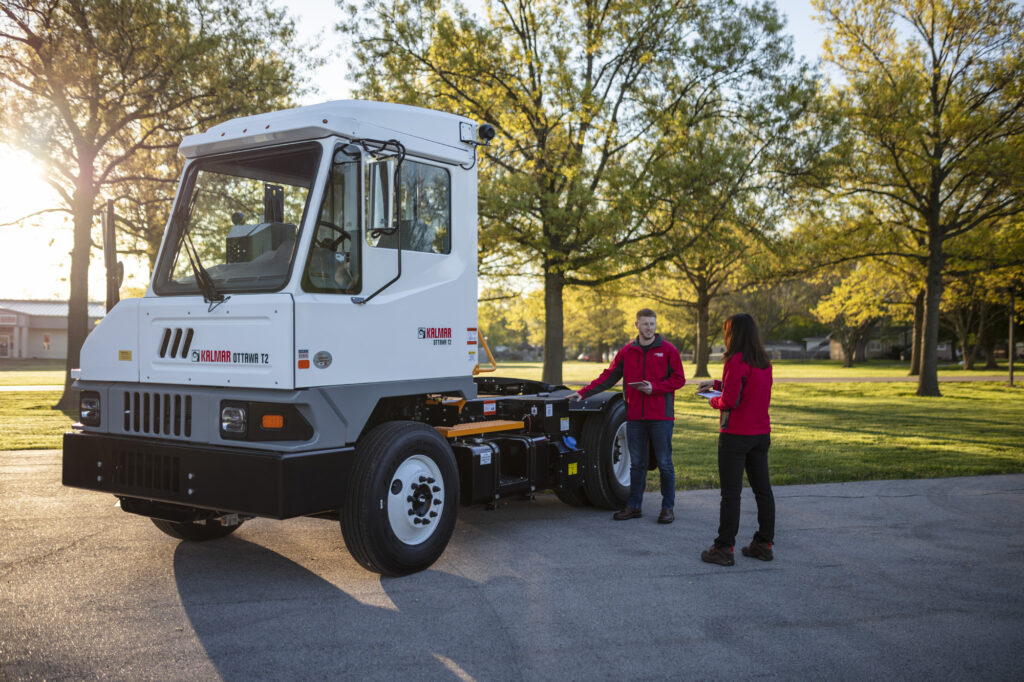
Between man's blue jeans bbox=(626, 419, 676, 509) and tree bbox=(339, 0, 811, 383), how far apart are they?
35.2ft

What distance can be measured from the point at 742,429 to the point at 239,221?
3876mm

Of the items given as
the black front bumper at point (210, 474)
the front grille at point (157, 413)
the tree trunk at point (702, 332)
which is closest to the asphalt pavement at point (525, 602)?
the black front bumper at point (210, 474)

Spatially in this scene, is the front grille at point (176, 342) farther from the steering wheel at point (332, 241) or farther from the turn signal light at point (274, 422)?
the steering wheel at point (332, 241)

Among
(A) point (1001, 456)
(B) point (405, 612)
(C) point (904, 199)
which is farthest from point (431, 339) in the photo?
(C) point (904, 199)

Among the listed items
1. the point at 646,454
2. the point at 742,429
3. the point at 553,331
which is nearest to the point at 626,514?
the point at 646,454

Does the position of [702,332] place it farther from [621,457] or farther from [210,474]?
[210,474]

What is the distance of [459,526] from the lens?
7527mm

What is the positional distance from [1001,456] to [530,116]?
1203 cm

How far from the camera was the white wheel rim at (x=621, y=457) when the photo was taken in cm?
841

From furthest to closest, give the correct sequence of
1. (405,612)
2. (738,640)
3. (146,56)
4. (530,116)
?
1. (530,116)
2. (146,56)
3. (405,612)
4. (738,640)

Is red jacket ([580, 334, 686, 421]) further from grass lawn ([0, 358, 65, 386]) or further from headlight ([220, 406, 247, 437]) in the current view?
grass lawn ([0, 358, 65, 386])

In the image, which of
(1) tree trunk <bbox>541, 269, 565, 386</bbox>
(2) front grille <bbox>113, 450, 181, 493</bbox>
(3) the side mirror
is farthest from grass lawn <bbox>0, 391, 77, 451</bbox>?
(1) tree trunk <bbox>541, 269, 565, 386</bbox>

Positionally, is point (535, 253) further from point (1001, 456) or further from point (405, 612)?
point (405, 612)

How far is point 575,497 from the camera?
834 cm
